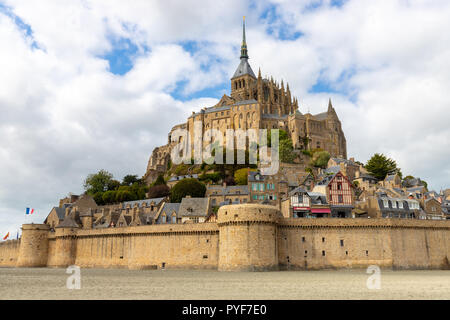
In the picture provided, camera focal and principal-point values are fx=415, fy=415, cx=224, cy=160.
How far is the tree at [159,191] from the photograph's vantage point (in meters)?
76.3

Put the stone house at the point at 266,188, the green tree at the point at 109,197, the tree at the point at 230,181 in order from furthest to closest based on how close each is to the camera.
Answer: the green tree at the point at 109,197 → the tree at the point at 230,181 → the stone house at the point at 266,188

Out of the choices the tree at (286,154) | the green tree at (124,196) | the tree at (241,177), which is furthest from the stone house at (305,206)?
the green tree at (124,196)

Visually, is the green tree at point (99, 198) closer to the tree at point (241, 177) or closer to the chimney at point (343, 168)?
the tree at point (241, 177)

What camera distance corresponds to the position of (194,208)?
5694cm

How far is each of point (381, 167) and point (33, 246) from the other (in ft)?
205

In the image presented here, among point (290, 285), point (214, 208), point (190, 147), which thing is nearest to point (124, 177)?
point (190, 147)

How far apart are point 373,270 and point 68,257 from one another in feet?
121

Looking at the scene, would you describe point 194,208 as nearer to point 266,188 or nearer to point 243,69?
point 266,188

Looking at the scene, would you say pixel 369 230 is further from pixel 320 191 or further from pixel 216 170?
pixel 216 170

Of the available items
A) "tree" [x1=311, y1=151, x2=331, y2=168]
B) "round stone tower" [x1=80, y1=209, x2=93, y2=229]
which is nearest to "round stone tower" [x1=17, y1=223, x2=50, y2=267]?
"round stone tower" [x1=80, y1=209, x2=93, y2=229]

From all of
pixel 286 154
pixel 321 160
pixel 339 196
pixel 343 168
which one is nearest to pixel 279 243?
pixel 339 196

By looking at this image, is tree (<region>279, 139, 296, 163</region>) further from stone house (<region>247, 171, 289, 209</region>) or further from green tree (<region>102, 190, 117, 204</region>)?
green tree (<region>102, 190, 117, 204</region>)

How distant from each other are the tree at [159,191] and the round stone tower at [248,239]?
1453 inches

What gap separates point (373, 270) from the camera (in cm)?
4038
